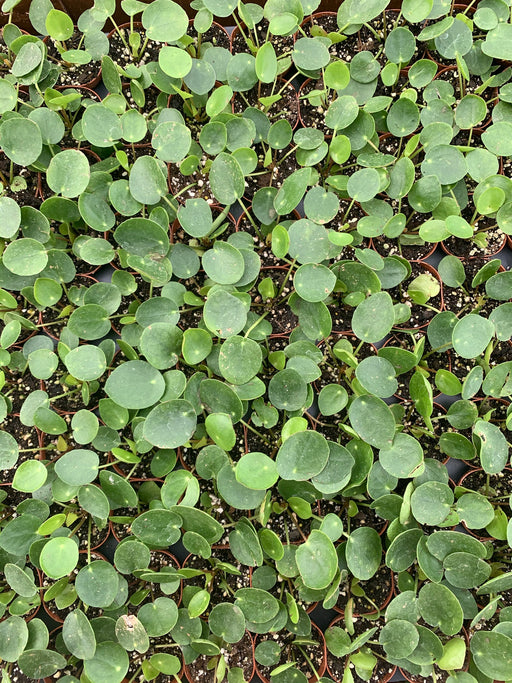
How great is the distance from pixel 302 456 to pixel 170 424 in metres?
0.36

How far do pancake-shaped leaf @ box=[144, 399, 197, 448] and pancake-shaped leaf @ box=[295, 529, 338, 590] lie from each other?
42 centimetres

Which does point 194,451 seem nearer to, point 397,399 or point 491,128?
point 397,399

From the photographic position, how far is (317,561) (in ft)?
3.91

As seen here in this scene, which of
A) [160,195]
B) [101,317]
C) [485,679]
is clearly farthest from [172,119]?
[485,679]

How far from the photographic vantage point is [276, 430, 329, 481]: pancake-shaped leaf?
3.96ft

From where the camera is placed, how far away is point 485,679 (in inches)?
49.3

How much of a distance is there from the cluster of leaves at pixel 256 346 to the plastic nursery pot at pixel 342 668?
21mm

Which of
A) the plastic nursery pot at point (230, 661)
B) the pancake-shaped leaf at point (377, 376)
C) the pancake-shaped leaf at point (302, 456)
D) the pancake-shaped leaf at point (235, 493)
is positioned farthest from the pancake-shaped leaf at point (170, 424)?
the plastic nursery pot at point (230, 661)

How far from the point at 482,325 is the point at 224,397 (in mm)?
735

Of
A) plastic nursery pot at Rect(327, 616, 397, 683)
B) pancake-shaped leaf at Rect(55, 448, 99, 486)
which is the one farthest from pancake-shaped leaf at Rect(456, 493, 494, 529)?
pancake-shaped leaf at Rect(55, 448, 99, 486)

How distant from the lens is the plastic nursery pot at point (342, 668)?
1.35 metres

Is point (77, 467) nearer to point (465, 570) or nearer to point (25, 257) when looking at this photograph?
point (25, 257)

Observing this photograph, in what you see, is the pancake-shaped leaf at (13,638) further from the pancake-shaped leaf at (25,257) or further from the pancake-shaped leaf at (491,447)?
the pancake-shaped leaf at (491,447)

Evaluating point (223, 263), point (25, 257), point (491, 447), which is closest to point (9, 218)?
point (25, 257)
